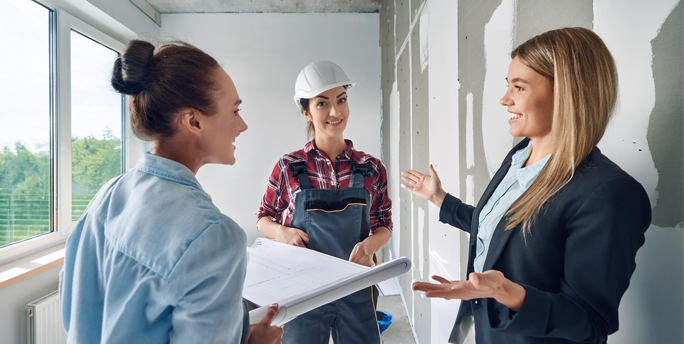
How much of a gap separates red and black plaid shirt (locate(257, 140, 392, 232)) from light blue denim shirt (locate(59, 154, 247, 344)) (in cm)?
92

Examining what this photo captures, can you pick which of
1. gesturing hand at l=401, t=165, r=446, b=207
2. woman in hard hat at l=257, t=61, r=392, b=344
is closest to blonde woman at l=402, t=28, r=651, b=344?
gesturing hand at l=401, t=165, r=446, b=207

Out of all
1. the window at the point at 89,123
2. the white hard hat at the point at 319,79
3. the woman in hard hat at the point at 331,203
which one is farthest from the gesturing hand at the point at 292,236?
the window at the point at 89,123

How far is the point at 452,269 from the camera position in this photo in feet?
5.03

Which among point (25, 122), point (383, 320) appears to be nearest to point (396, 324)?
point (383, 320)

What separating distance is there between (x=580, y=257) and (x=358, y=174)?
3.44 feet

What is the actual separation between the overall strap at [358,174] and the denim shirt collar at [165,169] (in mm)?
931

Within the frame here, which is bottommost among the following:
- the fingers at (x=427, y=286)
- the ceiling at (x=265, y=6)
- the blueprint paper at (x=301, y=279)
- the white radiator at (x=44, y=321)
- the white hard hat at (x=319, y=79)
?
the white radiator at (x=44, y=321)

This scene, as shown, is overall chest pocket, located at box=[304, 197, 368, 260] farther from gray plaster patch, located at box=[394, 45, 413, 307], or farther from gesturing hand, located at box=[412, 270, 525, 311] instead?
gray plaster patch, located at box=[394, 45, 413, 307]

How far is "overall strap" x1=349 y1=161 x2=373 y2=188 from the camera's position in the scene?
1562mm

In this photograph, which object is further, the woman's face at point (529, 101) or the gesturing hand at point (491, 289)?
the woman's face at point (529, 101)

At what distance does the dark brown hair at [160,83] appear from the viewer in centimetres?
73

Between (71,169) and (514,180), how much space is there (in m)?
3.22

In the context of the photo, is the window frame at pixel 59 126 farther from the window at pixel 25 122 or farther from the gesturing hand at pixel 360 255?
the gesturing hand at pixel 360 255

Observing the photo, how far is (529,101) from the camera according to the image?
2.38 feet
